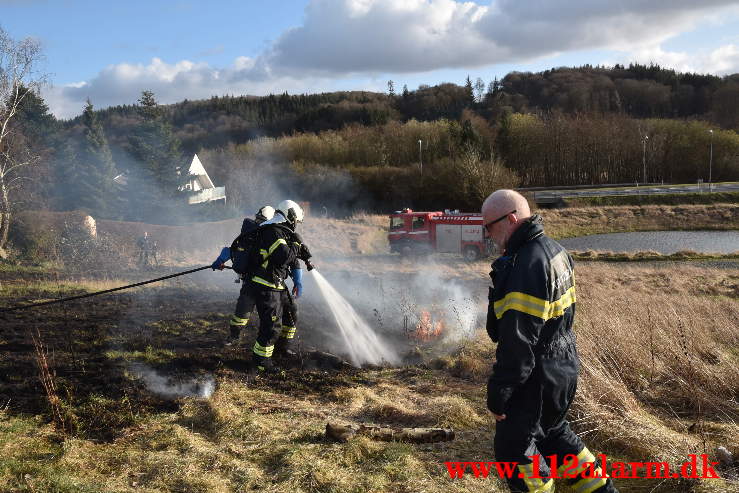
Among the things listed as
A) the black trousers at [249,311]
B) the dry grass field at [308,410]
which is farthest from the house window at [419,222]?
the black trousers at [249,311]

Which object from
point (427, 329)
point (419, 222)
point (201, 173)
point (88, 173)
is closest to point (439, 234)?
point (419, 222)

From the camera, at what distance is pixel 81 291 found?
12086 millimetres

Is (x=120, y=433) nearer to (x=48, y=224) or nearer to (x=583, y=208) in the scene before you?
(x=48, y=224)

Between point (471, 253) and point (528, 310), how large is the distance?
21010 millimetres

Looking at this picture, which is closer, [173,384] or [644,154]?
[173,384]

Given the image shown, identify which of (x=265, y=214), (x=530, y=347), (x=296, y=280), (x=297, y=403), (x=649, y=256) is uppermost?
(x=265, y=214)

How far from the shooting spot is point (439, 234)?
78.4 ft

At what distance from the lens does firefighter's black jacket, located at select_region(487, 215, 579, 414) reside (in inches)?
115

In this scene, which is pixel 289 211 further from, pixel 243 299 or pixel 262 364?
pixel 262 364

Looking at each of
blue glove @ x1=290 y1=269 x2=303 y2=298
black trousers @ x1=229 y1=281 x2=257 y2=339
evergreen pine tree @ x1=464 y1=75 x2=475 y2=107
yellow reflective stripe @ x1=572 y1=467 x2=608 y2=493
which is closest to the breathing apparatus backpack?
black trousers @ x1=229 y1=281 x2=257 y2=339

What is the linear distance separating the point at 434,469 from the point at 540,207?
131 feet

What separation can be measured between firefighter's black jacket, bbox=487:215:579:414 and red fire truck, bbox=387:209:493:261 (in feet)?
66.4

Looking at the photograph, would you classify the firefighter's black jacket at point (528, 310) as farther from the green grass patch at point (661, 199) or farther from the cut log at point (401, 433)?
the green grass patch at point (661, 199)

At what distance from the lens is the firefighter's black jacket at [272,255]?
22.0 feet
